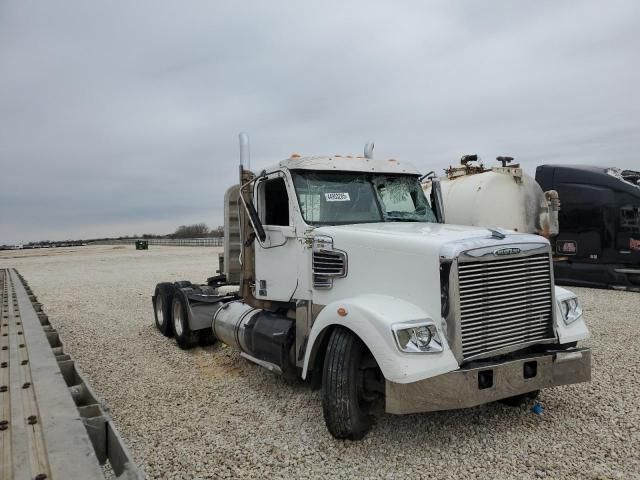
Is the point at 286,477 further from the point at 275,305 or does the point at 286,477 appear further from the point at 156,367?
the point at 156,367

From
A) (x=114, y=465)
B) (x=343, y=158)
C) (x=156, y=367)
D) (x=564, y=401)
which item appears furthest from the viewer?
(x=156, y=367)

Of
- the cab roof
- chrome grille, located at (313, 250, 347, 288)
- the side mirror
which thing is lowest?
chrome grille, located at (313, 250, 347, 288)

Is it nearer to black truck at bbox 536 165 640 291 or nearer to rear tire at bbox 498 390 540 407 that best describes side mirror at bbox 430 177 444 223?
rear tire at bbox 498 390 540 407

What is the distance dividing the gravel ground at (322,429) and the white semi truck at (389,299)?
0.32 meters

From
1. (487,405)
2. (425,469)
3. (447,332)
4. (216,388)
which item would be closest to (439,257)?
(447,332)

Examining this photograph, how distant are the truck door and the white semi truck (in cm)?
2

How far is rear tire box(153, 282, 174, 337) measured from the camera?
7.84 metres

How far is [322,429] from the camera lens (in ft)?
13.8

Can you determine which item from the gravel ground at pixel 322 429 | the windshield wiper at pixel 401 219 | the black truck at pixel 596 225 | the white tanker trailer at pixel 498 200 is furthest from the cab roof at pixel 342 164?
the black truck at pixel 596 225

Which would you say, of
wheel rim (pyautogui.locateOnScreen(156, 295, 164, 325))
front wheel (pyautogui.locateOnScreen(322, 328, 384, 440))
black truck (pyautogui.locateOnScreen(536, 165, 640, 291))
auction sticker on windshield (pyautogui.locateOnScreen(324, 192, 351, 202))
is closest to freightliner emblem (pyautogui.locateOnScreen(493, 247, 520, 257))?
front wheel (pyautogui.locateOnScreen(322, 328, 384, 440))

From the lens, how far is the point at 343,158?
17.1 ft

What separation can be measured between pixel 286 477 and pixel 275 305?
2.36 meters

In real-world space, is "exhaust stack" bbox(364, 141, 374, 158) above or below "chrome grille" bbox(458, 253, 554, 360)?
above

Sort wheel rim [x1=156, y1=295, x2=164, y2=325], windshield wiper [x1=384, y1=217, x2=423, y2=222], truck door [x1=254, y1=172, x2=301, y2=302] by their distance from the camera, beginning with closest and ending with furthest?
truck door [x1=254, y1=172, x2=301, y2=302], windshield wiper [x1=384, y1=217, x2=423, y2=222], wheel rim [x1=156, y1=295, x2=164, y2=325]
